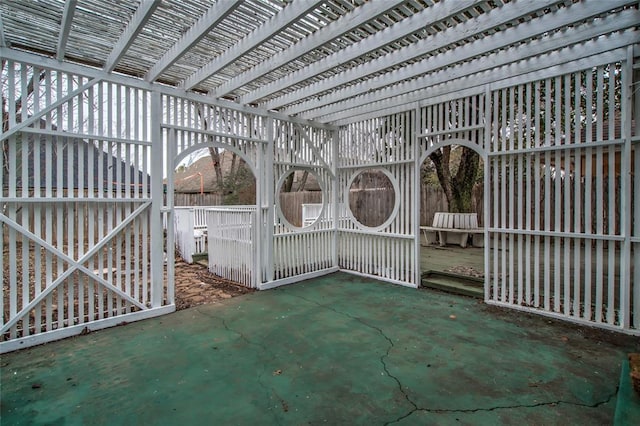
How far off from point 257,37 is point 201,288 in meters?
3.89

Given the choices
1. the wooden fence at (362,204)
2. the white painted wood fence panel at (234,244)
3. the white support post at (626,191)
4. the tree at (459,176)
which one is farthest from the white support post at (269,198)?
the tree at (459,176)

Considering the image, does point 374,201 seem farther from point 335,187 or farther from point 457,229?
point 457,229

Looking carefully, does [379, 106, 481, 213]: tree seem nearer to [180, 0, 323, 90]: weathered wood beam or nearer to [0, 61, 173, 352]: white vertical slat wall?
[180, 0, 323, 90]: weathered wood beam

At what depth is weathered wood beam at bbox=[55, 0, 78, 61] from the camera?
96.8 inches

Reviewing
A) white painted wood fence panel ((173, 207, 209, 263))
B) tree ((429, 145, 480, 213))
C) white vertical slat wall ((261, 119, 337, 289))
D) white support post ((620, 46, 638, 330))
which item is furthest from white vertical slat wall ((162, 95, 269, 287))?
tree ((429, 145, 480, 213))

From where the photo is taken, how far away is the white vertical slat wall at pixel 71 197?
319 cm

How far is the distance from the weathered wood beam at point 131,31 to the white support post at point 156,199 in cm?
63

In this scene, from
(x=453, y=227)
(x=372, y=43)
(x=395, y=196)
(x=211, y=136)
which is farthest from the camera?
(x=453, y=227)

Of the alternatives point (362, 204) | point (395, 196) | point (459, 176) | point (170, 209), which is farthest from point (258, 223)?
point (459, 176)

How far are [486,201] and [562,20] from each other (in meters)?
2.21

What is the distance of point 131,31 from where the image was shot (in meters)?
2.86

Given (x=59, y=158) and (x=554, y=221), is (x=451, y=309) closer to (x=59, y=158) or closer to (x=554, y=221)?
(x=554, y=221)

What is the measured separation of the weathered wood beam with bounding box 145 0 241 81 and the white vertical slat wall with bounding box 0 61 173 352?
22.2 inches

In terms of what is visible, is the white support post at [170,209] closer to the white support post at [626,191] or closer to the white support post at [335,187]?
the white support post at [335,187]
